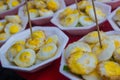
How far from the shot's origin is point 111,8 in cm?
158

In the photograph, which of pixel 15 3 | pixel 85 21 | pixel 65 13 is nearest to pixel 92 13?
pixel 85 21

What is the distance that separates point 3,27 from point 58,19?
1.10 feet

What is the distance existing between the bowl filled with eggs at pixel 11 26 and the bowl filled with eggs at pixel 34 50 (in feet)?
Answer: 0.27

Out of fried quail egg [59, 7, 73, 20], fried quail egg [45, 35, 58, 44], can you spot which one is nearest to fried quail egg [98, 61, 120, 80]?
fried quail egg [45, 35, 58, 44]

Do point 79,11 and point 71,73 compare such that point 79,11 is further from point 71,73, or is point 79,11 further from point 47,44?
point 71,73

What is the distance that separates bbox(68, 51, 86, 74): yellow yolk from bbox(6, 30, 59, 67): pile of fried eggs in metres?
0.22

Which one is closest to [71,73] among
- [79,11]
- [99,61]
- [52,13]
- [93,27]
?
[99,61]

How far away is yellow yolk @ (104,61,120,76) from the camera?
0.93 meters

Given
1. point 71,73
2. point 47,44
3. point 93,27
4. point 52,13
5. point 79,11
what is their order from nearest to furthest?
point 71,73 < point 47,44 < point 93,27 < point 79,11 < point 52,13

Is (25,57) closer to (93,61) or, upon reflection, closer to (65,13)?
(93,61)

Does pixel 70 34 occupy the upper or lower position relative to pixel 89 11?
lower

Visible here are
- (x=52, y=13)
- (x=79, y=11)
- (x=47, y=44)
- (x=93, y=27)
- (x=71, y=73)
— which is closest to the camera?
(x=71, y=73)

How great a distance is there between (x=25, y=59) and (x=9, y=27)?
41 centimetres

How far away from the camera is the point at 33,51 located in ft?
4.00
